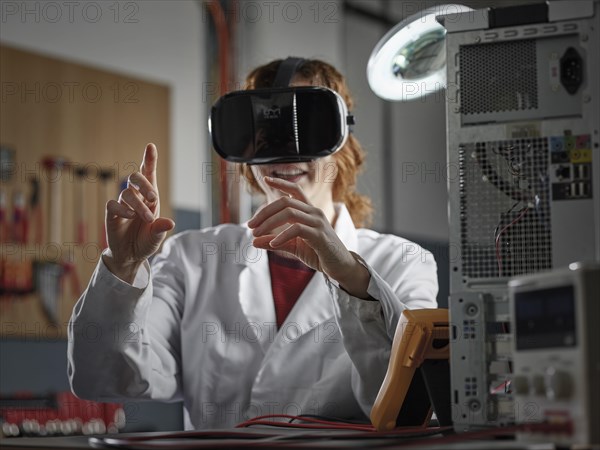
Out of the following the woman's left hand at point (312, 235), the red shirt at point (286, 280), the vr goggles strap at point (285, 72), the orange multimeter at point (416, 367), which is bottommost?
the orange multimeter at point (416, 367)

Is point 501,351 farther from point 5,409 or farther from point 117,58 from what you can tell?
point 117,58

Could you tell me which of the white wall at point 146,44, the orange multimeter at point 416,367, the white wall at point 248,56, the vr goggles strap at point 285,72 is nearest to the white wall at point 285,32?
the white wall at point 248,56

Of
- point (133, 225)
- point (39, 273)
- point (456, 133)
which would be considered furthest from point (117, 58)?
point (456, 133)

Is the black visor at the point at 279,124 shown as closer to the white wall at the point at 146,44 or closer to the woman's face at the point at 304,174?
the woman's face at the point at 304,174

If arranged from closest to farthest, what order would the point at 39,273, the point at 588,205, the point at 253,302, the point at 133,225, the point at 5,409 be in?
the point at 588,205 → the point at 133,225 → the point at 253,302 → the point at 5,409 → the point at 39,273

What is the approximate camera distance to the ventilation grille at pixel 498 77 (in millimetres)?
1140

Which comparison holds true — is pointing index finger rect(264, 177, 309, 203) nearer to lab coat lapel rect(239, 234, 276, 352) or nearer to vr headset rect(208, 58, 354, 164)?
vr headset rect(208, 58, 354, 164)

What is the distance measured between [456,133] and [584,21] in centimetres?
21

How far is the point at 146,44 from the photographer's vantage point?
3527 millimetres

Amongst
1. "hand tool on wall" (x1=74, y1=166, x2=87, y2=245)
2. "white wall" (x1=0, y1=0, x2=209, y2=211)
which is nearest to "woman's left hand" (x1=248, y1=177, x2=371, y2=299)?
"hand tool on wall" (x1=74, y1=166, x2=87, y2=245)

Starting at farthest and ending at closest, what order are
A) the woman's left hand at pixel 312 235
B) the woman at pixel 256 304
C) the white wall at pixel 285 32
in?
the white wall at pixel 285 32, the woman at pixel 256 304, the woman's left hand at pixel 312 235

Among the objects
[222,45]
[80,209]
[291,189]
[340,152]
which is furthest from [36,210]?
[291,189]

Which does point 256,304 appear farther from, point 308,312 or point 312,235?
point 312,235

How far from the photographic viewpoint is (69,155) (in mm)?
3217
